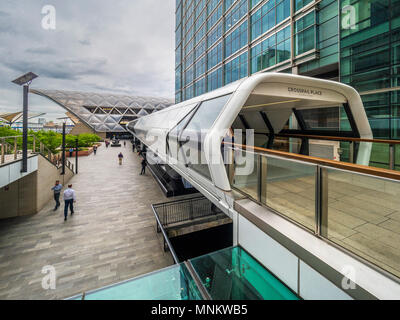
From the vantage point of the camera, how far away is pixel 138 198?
1319 centimetres

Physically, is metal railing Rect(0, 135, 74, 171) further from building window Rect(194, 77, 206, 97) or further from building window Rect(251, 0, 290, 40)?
building window Rect(194, 77, 206, 97)

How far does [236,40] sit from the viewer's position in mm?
23359

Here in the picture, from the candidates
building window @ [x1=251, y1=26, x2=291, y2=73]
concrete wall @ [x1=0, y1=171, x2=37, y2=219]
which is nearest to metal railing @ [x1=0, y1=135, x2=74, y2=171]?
concrete wall @ [x1=0, y1=171, x2=37, y2=219]

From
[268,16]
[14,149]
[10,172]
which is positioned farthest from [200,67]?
[10,172]

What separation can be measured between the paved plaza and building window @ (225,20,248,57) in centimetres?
1956

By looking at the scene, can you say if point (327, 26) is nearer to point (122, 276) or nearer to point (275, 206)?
point (275, 206)

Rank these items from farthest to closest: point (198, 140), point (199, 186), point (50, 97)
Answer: point (50, 97) < point (199, 186) < point (198, 140)

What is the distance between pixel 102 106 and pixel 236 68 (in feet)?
227

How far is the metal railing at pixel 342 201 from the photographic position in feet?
7.06

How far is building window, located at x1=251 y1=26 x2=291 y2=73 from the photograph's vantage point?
16.5 metres

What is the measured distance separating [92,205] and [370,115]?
16939mm

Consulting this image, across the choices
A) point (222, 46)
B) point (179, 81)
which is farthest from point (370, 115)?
point (179, 81)

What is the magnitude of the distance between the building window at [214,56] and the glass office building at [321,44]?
0.13m

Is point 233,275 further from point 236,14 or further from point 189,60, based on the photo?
point 189,60
